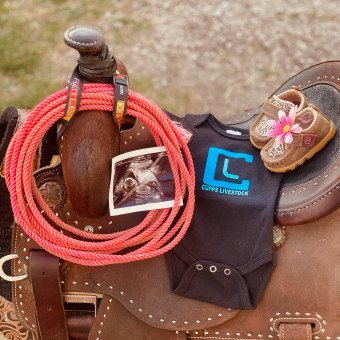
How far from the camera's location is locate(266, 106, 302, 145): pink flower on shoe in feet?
4.66

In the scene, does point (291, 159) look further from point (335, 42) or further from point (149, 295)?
point (335, 42)

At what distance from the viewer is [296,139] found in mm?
1434

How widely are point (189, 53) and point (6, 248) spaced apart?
103 inches

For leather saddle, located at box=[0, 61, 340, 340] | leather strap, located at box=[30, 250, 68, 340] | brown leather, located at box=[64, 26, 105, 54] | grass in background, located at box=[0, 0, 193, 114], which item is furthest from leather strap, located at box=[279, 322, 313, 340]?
grass in background, located at box=[0, 0, 193, 114]

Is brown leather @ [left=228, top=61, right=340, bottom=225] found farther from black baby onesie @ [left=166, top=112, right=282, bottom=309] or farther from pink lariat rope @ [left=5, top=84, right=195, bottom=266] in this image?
pink lariat rope @ [left=5, top=84, right=195, bottom=266]

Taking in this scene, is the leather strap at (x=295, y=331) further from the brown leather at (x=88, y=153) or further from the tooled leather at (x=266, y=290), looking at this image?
the brown leather at (x=88, y=153)

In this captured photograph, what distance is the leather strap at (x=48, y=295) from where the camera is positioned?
1436 millimetres

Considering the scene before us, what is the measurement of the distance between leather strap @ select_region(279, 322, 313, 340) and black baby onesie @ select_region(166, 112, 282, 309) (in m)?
0.12

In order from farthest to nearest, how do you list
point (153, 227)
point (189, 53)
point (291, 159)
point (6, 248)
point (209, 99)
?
point (189, 53) → point (209, 99) → point (6, 248) → point (291, 159) → point (153, 227)

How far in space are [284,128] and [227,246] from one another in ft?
1.24

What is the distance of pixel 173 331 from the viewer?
1485 millimetres

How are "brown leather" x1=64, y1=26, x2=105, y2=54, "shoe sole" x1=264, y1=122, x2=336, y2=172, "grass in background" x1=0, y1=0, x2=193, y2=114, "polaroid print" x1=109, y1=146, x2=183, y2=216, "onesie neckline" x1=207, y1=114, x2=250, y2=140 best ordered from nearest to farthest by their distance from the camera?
"brown leather" x1=64, y1=26, x2=105, y2=54, "polaroid print" x1=109, y1=146, x2=183, y2=216, "shoe sole" x1=264, y1=122, x2=336, y2=172, "onesie neckline" x1=207, y1=114, x2=250, y2=140, "grass in background" x1=0, y1=0, x2=193, y2=114

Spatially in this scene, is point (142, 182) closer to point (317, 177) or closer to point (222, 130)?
point (222, 130)

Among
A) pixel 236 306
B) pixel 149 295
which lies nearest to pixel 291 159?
pixel 236 306
